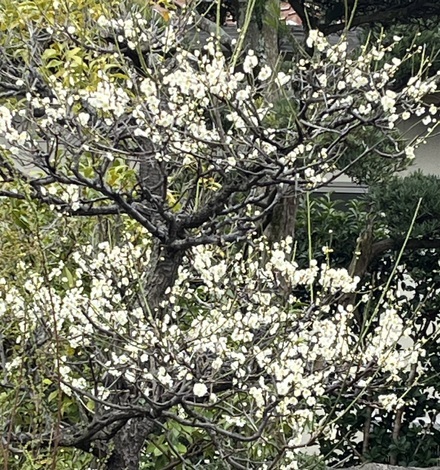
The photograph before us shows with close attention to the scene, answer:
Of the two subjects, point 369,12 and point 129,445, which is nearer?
point 129,445

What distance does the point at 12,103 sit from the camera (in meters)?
3.47

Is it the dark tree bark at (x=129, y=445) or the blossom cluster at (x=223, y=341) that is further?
the dark tree bark at (x=129, y=445)

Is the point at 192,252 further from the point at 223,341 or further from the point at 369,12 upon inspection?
the point at 369,12

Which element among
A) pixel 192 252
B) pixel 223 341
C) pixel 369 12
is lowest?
pixel 223 341

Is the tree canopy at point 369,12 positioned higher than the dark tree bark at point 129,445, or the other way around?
the tree canopy at point 369,12

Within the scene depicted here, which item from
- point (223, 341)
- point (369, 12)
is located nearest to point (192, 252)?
point (223, 341)

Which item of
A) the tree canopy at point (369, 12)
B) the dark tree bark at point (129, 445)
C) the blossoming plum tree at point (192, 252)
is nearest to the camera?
the blossoming plum tree at point (192, 252)

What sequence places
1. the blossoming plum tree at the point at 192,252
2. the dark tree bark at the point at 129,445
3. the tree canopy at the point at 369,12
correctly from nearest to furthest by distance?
the blossoming plum tree at the point at 192,252
the dark tree bark at the point at 129,445
the tree canopy at the point at 369,12

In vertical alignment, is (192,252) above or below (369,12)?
below

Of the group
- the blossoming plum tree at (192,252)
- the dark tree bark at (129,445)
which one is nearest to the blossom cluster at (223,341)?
the blossoming plum tree at (192,252)

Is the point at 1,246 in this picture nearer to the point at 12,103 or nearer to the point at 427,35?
the point at 12,103

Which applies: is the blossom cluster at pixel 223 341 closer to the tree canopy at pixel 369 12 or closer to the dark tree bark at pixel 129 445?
the dark tree bark at pixel 129 445

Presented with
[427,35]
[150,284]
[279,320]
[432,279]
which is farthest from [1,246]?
[432,279]

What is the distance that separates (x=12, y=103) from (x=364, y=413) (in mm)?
2826
